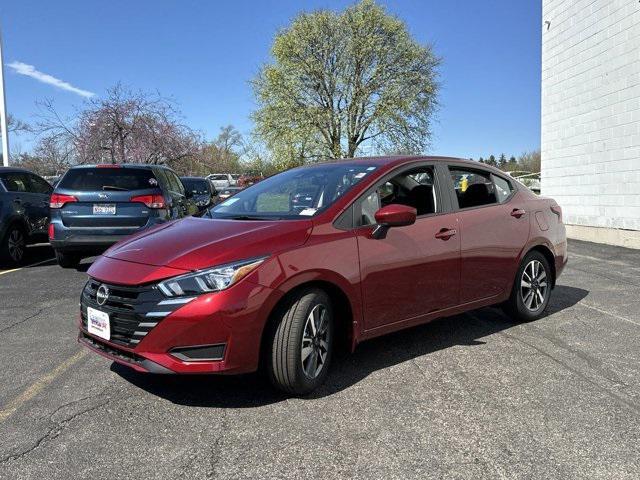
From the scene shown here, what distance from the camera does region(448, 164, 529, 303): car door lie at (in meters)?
4.66

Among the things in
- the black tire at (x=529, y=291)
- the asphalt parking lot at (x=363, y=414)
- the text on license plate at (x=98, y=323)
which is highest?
the text on license plate at (x=98, y=323)

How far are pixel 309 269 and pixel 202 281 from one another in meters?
0.66

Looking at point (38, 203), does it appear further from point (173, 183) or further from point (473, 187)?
point (473, 187)

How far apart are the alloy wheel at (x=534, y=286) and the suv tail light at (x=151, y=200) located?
500cm

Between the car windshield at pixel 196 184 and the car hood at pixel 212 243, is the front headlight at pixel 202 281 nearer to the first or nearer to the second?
the car hood at pixel 212 243

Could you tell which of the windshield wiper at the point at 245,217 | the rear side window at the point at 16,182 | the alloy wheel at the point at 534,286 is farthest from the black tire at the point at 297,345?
the rear side window at the point at 16,182

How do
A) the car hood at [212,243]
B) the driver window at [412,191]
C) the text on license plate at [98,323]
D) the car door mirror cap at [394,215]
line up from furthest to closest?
the driver window at [412,191]
the car door mirror cap at [394,215]
the text on license plate at [98,323]
the car hood at [212,243]

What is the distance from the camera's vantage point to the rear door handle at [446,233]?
173 inches

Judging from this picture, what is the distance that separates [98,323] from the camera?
354 cm

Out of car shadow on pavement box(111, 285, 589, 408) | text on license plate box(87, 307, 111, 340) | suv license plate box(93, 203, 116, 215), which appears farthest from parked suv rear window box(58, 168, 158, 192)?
text on license plate box(87, 307, 111, 340)

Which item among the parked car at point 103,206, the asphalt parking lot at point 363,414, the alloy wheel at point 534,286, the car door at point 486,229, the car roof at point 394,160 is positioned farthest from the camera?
the parked car at point 103,206

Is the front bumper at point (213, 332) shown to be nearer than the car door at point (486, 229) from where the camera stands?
Yes

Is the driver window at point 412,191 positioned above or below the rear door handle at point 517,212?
above

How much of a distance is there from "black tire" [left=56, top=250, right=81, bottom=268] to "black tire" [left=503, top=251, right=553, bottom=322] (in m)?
6.45
